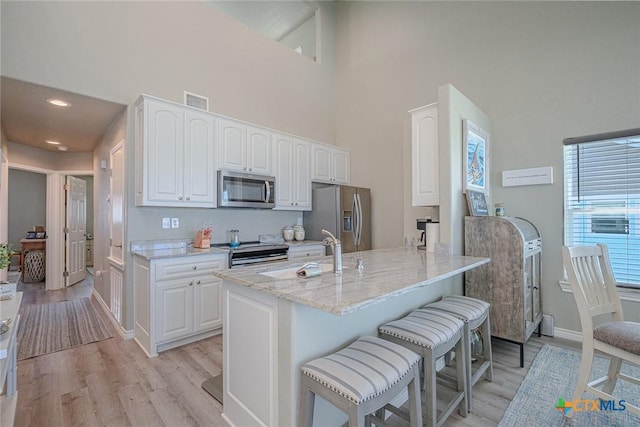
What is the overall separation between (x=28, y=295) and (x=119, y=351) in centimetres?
355

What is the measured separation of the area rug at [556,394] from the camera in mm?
1802

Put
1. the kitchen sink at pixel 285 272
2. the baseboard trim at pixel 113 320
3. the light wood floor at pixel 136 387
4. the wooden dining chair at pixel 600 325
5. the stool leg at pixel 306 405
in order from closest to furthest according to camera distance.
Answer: the stool leg at pixel 306 405 → the wooden dining chair at pixel 600 325 → the kitchen sink at pixel 285 272 → the light wood floor at pixel 136 387 → the baseboard trim at pixel 113 320

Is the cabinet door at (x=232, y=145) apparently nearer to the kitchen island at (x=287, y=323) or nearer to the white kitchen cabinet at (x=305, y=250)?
the white kitchen cabinet at (x=305, y=250)

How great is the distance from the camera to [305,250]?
13.3 ft

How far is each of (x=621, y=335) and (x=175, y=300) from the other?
333 cm

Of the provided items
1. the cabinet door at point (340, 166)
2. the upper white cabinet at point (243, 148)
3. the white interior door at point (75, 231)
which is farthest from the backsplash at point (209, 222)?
the white interior door at point (75, 231)

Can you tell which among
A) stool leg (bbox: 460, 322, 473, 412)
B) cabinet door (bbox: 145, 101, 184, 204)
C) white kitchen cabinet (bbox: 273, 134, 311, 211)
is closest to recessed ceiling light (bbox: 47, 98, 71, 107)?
cabinet door (bbox: 145, 101, 184, 204)

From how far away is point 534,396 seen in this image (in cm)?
206

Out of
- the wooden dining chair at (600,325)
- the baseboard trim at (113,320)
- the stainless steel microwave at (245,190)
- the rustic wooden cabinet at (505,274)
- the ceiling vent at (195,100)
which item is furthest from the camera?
the ceiling vent at (195,100)

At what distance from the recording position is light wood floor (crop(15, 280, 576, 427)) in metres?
1.86

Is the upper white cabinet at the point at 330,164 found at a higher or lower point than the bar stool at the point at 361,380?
higher

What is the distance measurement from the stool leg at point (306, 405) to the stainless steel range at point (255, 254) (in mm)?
2069

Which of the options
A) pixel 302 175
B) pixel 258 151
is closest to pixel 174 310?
pixel 258 151

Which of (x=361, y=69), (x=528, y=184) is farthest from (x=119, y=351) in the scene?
(x=361, y=69)
